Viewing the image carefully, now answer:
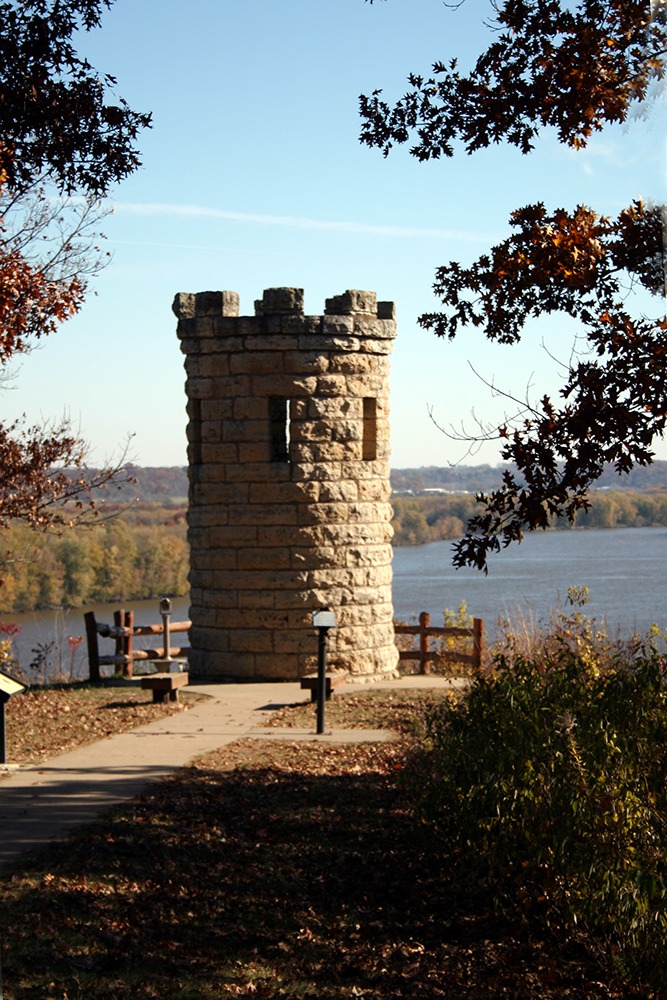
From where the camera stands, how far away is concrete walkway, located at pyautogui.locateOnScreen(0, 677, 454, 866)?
938cm

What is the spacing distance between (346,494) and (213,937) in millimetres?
10635

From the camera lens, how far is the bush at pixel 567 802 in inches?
249

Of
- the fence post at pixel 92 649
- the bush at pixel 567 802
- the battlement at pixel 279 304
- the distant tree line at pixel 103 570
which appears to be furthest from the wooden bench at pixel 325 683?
the distant tree line at pixel 103 570

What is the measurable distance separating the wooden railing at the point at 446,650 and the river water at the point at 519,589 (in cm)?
551

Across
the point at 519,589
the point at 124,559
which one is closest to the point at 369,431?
the point at 519,589

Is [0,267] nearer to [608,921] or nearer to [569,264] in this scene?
[569,264]

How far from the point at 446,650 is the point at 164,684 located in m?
5.93

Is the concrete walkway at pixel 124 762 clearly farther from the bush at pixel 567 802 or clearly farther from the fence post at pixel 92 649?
the bush at pixel 567 802

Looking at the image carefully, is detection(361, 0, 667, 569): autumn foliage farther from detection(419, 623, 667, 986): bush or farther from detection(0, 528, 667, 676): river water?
detection(0, 528, 667, 676): river water

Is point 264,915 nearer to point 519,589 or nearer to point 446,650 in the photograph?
point 446,650

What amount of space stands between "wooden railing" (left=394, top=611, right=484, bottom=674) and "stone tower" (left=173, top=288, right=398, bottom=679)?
1.50 m

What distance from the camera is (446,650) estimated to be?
19.8 metres

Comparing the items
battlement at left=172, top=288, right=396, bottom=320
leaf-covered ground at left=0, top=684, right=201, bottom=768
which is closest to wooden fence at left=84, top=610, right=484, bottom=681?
leaf-covered ground at left=0, top=684, right=201, bottom=768

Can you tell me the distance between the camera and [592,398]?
688 centimetres
